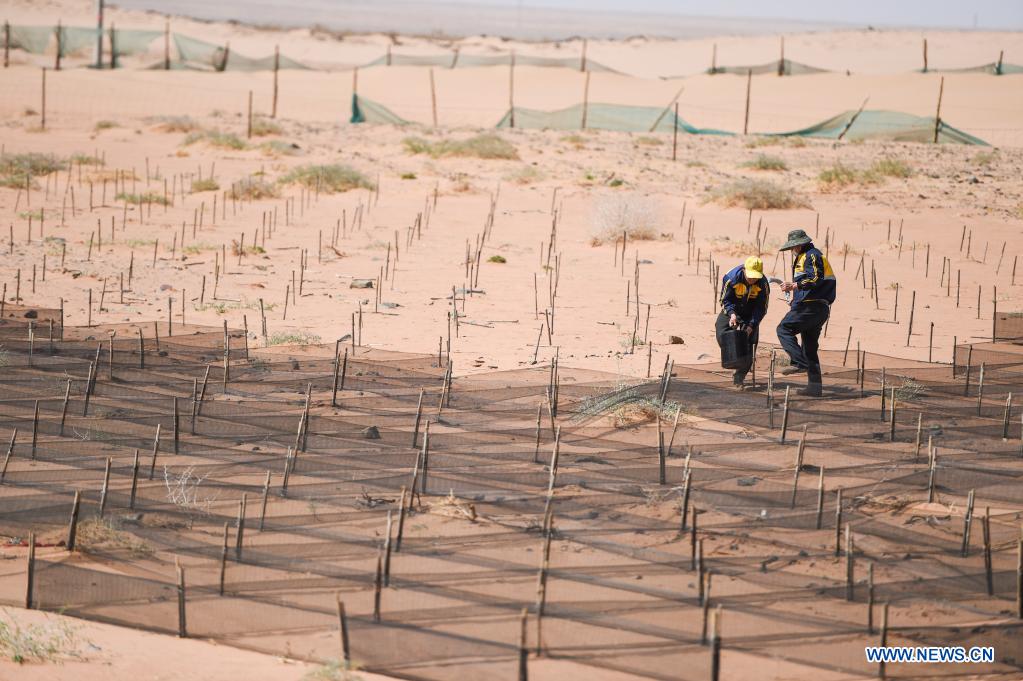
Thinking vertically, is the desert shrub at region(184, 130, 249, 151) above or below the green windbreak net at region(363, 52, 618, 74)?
below

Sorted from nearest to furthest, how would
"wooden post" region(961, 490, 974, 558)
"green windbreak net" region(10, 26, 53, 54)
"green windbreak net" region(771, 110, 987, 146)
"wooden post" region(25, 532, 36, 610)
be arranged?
1. "wooden post" region(25, 532, 36, 610)
2. "wooden post" region(961, 490, 974, 558)
3. "green windbreak net" region(771, 110, 987, 146)
4. "green windbreak net" region(10, 26, 53, 54)

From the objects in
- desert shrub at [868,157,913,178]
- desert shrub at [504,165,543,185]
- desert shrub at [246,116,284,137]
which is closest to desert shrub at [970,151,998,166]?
desert shrub at [868,157,913,178]

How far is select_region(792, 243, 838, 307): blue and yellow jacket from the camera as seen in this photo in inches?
303

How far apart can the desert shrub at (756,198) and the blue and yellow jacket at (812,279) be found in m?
7.82

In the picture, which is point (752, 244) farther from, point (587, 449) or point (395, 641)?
point (395, 641)

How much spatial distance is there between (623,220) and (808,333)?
18.7 ft

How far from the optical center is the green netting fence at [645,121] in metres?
22.4

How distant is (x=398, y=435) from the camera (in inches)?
264

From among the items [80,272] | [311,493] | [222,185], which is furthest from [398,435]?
[222,185]

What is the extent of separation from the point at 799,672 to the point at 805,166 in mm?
15764

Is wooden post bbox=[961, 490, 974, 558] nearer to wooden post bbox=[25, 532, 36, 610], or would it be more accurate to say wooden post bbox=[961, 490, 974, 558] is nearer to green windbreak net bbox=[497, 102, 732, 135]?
wooden post bbox=[25, 532, 36, 610]

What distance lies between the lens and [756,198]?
15.6m

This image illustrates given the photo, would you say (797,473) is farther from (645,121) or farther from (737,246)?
(645,121)

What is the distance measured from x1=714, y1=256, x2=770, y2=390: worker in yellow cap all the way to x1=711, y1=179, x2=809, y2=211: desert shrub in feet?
25.5
